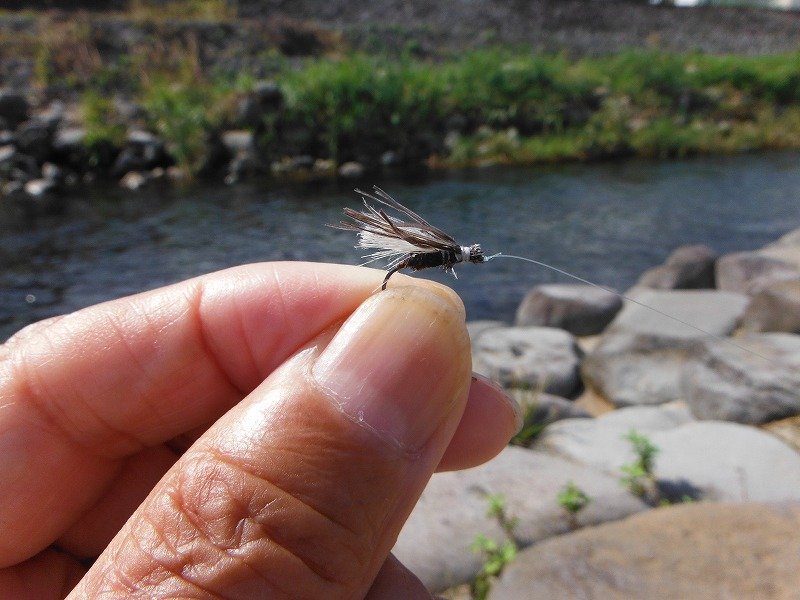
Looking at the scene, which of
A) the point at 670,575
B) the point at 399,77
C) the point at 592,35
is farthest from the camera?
the point at 592,35

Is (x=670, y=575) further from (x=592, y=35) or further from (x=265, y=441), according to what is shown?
(x=592, y=35)

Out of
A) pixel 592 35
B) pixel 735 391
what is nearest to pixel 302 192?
pixel 735 391

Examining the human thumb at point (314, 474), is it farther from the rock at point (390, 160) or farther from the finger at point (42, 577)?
the rock at point (390, 160)

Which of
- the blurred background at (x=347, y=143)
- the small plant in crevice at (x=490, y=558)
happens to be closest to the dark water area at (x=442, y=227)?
the blurred background at (x=347, y=143)

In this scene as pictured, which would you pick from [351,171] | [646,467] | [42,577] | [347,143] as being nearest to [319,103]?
[347,143]

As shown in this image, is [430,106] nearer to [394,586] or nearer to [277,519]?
[394,586]

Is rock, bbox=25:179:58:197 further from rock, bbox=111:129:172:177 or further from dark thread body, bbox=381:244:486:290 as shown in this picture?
dark thread body, bbox=381:244:486:290
